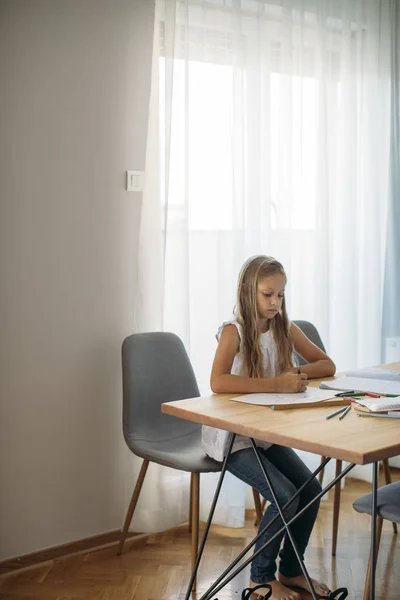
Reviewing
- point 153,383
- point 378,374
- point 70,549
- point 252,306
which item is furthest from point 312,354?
point 70,549

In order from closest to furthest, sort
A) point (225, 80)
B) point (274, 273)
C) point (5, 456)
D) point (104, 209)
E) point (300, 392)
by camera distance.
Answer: point (300, 392) < point (274, 273) < point (5, 456) < point (104, 209) < point (225, 80)

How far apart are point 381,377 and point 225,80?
5.08ft

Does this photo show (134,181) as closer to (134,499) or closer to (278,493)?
(134,499)

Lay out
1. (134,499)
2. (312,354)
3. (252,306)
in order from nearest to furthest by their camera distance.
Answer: (252,306) → (312,354) → (134,499)

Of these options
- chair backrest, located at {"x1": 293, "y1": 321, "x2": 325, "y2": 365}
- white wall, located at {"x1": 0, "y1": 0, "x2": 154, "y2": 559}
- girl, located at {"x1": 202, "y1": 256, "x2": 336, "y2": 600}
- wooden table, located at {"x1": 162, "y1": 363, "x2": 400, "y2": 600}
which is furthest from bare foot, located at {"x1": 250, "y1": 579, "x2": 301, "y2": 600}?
chair backrest, located at {"x1": 293, "y1": 321, "x2": 325, "y2": 365}

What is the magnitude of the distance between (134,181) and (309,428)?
1.59m

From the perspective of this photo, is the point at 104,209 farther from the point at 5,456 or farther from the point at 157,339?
the point at 5,456

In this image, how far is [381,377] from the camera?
2.60m

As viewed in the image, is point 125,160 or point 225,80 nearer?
point 125,160

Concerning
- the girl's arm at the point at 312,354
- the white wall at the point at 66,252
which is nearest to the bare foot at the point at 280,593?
the girl's arm at the point at 312,354

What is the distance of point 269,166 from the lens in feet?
11.6

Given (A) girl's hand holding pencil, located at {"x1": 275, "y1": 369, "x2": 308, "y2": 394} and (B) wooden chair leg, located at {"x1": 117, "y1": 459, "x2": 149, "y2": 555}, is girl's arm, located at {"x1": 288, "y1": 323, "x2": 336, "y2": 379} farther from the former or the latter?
(B) wooden chair leg, located at {"x1": 117, "y1": 459, "x2": 149, "y2": 555}

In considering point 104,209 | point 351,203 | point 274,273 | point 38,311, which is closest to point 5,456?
point 38,311

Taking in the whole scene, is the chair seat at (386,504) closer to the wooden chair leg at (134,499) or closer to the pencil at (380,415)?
the pencil at (380,415)
